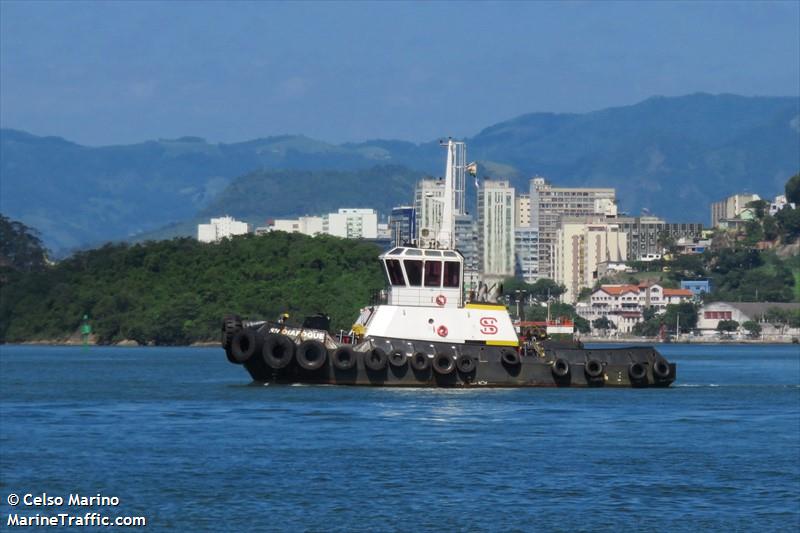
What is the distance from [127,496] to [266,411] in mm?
16775

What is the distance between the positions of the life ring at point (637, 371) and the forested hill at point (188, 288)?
81.4m

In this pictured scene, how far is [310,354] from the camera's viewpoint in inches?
2156

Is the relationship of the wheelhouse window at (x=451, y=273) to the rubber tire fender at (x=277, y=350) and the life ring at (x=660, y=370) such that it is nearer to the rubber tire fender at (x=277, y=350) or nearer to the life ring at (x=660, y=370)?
the rubber tire fender at (x=277, y=350)

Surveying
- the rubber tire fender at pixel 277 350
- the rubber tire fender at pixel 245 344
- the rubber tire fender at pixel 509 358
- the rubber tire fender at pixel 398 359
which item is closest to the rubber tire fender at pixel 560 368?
the rubber tire fender at pixel 509 358

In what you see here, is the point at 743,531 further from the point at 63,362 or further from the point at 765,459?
the point at 63,362

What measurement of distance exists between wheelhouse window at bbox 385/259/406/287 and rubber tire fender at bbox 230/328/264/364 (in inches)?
192

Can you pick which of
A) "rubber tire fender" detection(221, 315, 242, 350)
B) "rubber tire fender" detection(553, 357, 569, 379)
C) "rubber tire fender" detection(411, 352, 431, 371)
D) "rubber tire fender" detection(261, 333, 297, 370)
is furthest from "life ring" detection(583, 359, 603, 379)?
"rubber tire fender" detection(221, 315, 242, 350)

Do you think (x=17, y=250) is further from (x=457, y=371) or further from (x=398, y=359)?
(x=457, y=371)

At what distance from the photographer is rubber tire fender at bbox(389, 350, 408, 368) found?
54.5 meters

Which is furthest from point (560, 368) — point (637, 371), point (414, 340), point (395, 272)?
point (395, 272)

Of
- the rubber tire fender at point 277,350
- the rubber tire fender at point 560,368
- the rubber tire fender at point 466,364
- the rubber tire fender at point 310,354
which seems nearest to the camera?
the rubber tire fender at point 310,354

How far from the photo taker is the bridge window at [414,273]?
55188mm

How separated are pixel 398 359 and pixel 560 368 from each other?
6342 millimetres

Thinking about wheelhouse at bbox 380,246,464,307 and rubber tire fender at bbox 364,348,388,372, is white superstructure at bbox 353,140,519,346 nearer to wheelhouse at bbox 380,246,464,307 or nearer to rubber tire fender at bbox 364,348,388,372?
wheelhouse at bbox 380,246,464,307
